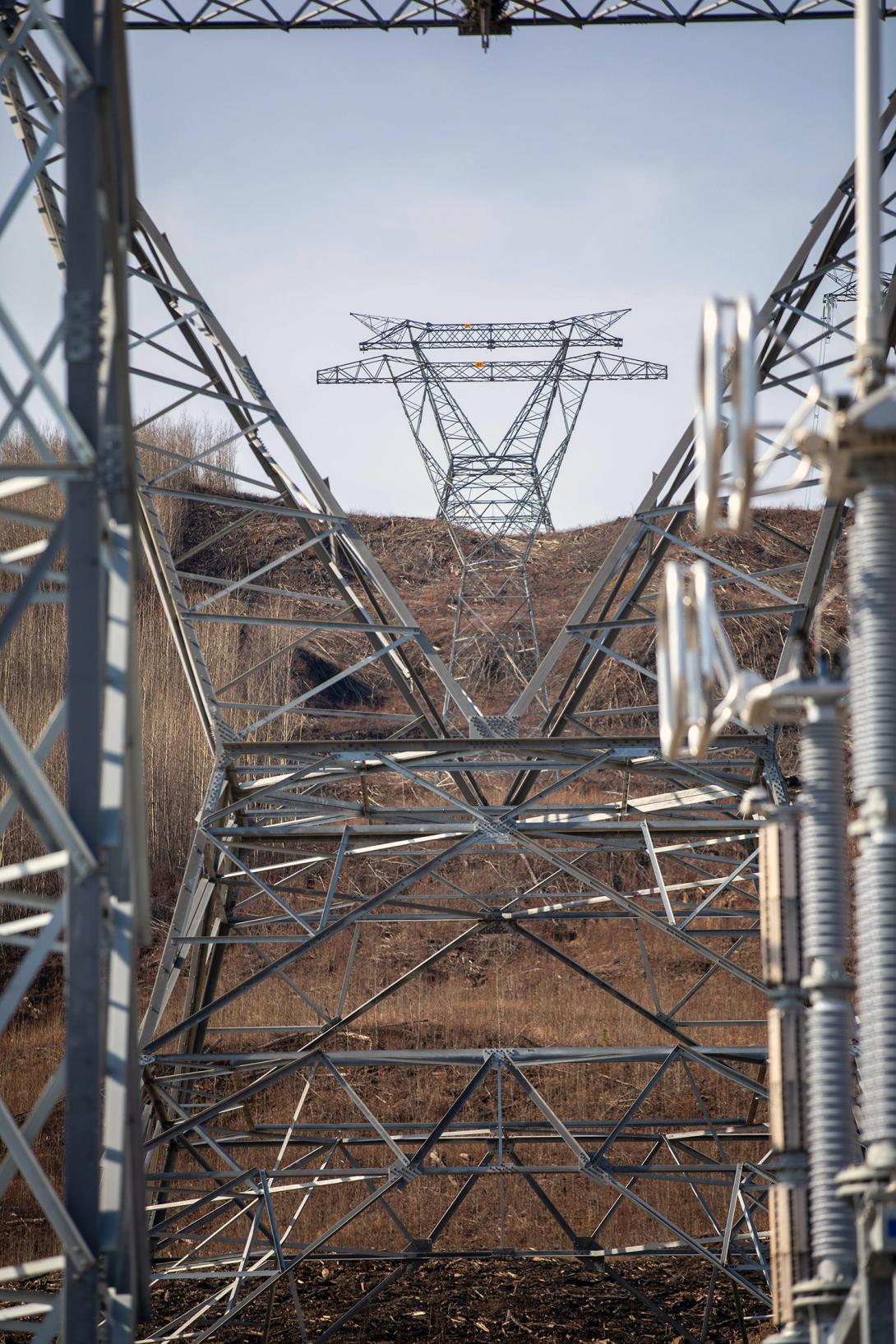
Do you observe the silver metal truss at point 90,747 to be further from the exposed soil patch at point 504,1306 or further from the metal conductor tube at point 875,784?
the exposed soil patch at point 504,1306

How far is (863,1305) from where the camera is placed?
6.75m

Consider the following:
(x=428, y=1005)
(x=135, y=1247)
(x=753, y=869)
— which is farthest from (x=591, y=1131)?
(x=428, y=1005)

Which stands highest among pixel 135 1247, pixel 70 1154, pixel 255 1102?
pixel 70 1154

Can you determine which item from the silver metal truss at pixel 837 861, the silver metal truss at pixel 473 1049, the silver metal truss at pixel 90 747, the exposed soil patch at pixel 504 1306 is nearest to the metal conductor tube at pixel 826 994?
the silver metal truss at pixel 837 861

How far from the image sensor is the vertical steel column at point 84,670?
7.86 metres

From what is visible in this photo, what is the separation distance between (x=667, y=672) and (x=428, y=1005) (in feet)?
87.3

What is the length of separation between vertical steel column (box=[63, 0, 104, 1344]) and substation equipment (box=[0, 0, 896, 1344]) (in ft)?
0.06

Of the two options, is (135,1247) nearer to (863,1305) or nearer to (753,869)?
(863,1305)

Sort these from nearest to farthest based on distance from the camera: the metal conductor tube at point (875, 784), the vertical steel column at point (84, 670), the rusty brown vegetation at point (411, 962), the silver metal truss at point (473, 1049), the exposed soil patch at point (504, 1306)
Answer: the metal conductor tube at point (875, 784) < the vertical steel column at point (84, 670) < the silver metal truss at point (473, 1049) < the exposed soil patch at point (504, 1306) < the rusty brown vegetation at point (411, 962)

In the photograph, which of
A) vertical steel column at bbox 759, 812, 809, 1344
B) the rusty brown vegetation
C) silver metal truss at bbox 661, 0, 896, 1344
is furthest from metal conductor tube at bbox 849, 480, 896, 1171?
the rusty brown vegetation

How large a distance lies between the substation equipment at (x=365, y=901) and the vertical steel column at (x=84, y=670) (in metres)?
0.02

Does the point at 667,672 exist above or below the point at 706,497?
below

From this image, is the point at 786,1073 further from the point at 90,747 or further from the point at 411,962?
the point at 411,962

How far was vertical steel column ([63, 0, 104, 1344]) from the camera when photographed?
7.86 metres
